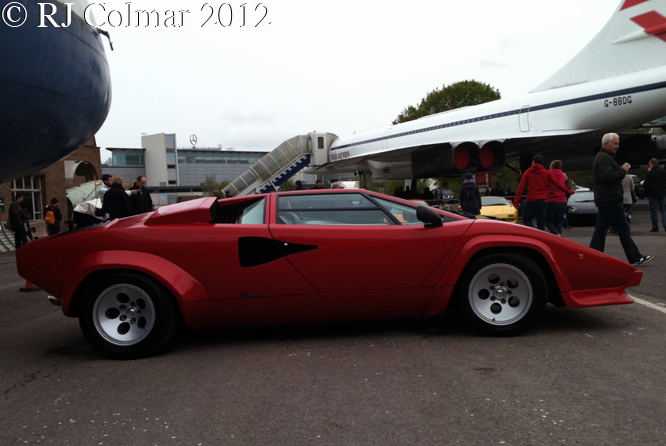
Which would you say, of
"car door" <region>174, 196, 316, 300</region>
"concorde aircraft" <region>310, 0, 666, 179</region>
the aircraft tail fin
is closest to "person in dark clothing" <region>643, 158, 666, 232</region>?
"concorde aircraft" <region>310, 0, 666, 179</region>

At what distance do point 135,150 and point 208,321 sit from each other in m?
102

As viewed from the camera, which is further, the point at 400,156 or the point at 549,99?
the point at 400,156

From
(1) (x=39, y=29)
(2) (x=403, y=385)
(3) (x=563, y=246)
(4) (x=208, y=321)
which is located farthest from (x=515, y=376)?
(1) (x=39, y=29)

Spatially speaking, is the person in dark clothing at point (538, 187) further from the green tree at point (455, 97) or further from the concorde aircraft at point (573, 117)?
the green tree at point (455, 97)

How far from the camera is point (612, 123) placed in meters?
17.4

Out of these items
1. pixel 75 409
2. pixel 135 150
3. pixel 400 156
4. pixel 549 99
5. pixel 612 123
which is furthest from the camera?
pixel 135 150

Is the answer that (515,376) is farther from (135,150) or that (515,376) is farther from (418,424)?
(135,150)

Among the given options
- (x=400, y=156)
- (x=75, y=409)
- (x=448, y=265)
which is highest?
(x=400, y=156)

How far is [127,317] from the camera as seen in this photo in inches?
167

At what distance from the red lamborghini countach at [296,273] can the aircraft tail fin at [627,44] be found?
14.5m

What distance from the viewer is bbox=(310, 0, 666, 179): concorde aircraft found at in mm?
16188

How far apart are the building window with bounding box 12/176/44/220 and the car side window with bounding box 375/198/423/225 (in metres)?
23.2

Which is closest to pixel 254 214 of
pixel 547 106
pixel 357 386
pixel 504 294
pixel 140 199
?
pixel 357 386

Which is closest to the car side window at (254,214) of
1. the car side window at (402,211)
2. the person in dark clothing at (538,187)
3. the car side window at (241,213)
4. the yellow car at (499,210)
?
the car side window at (241,213)
